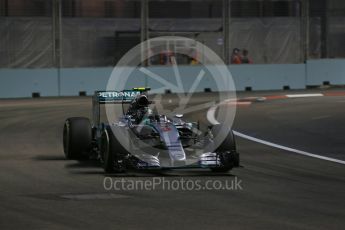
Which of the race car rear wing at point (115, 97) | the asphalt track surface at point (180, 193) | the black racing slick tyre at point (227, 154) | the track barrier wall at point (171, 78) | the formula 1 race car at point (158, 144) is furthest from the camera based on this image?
the track barrier wall at point (171, 78)

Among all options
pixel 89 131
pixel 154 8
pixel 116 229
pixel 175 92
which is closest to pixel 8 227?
pixel 116 229

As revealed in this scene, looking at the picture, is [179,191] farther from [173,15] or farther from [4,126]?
[173,15]

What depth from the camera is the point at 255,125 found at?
19953 millimetres

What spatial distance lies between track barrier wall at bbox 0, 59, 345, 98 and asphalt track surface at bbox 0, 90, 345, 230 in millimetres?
12167

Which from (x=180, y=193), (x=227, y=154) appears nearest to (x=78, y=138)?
(x=227, y=154)

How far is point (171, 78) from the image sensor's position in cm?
3281

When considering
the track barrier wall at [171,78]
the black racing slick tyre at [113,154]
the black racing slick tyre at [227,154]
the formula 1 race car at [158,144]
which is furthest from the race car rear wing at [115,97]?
the track barrier wall at [171,78]

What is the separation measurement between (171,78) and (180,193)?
74.2 ft

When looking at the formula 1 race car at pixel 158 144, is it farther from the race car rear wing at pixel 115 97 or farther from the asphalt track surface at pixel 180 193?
the race car rear wing at pixel 115 97

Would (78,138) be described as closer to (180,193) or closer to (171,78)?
(180,193)

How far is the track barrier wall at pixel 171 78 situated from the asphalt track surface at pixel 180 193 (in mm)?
12167

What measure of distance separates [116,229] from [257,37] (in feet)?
89.9

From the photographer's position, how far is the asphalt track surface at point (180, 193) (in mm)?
8484

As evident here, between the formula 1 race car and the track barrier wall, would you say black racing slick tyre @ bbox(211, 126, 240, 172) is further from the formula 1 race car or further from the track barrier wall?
the track barrier wall
